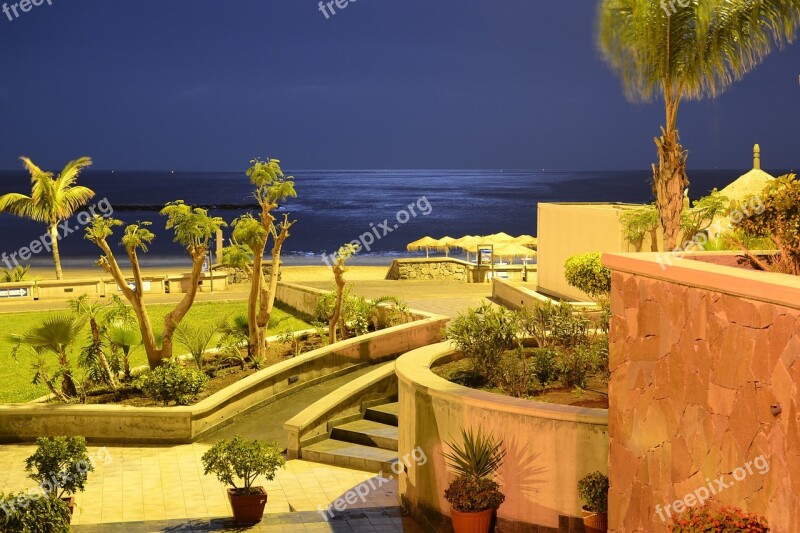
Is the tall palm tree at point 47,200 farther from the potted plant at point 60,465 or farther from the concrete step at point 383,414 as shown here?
the potted plant at point 60,465

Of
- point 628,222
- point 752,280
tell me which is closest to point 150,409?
point 752,280

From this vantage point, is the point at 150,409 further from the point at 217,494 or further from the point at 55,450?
the point at 55,450

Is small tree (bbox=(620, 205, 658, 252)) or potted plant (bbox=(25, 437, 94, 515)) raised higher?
small tree (bbox=(620, 205, 658, 252))

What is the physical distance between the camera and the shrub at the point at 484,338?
11.5 meters

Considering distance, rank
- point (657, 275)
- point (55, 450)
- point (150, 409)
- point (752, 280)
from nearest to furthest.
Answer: point (752, 280) → point (657, 275) → point (55, 450) → point (150, 409)

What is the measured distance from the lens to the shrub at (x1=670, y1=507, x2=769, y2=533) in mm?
6069

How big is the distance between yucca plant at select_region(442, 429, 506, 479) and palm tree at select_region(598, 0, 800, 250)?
21.5ft

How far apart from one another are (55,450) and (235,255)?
8385 millimetres

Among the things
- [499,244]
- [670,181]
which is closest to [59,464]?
[670,181]

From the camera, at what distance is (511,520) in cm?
945

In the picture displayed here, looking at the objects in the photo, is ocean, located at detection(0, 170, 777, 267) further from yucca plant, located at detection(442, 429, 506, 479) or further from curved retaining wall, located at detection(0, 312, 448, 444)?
yucca plant, located at detection(442, 429, 506, 479)

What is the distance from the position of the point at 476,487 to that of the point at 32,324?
1857 cm

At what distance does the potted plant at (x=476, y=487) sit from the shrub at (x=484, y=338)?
1.99 metres

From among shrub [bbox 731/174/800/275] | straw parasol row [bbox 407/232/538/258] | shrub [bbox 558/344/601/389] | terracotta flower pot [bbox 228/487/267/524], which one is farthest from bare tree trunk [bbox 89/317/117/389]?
straw parasol row [bbox 407/232/538/258]
